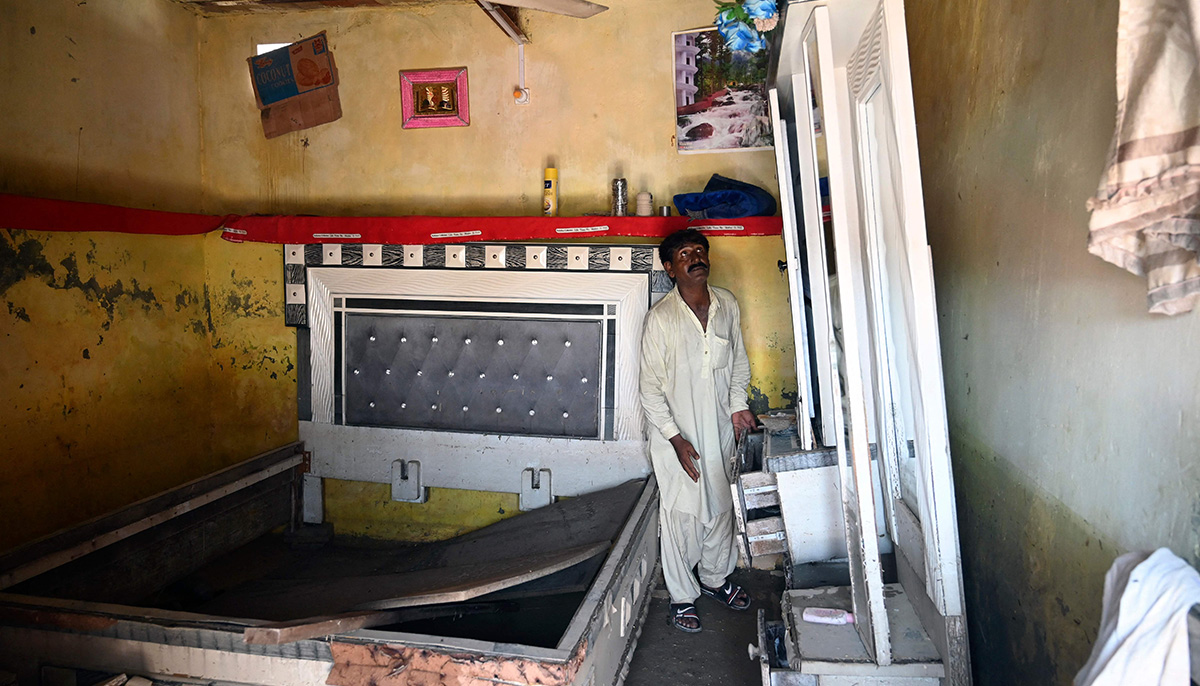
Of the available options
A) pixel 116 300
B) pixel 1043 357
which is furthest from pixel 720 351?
pixel 116 300

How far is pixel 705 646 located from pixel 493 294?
2048mm

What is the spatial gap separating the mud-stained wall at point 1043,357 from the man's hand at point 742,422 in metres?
1.05

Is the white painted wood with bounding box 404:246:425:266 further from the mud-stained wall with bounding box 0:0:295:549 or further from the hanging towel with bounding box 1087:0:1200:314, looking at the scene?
the hanging towel with bounding box 1087:0:1200:314

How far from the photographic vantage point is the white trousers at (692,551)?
3068mm

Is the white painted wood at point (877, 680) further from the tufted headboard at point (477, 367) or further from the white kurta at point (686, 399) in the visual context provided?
the tufted headboard at point (477, 367)

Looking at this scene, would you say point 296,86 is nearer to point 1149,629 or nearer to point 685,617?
point 685,617

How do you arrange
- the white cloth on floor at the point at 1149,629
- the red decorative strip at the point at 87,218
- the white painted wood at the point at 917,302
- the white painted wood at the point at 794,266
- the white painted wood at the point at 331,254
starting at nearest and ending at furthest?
the white cloth on floor at the point at 1149,629, the white painted wood at the point at 917,302, the white painted wood at the point at 794,266, the red decorative strip at the point at 87,218, the white painted wood at the point at 331,254

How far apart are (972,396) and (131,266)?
13.0 feet

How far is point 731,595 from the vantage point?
3.16m

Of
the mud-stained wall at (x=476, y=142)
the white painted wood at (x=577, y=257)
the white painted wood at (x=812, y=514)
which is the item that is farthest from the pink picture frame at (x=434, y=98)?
the white painted wood at (x=812, y=514)

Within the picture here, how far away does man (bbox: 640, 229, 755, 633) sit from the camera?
121 inches

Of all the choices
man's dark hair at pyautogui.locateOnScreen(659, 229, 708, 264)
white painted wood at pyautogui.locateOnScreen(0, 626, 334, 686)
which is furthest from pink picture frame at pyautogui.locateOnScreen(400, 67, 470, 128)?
white painted wood at pyautogui.locateOnScreen(0, 626, 334, 686)

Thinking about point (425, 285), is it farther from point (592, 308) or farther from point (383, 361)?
point (592, 308)

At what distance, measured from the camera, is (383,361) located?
3967 millimetres
